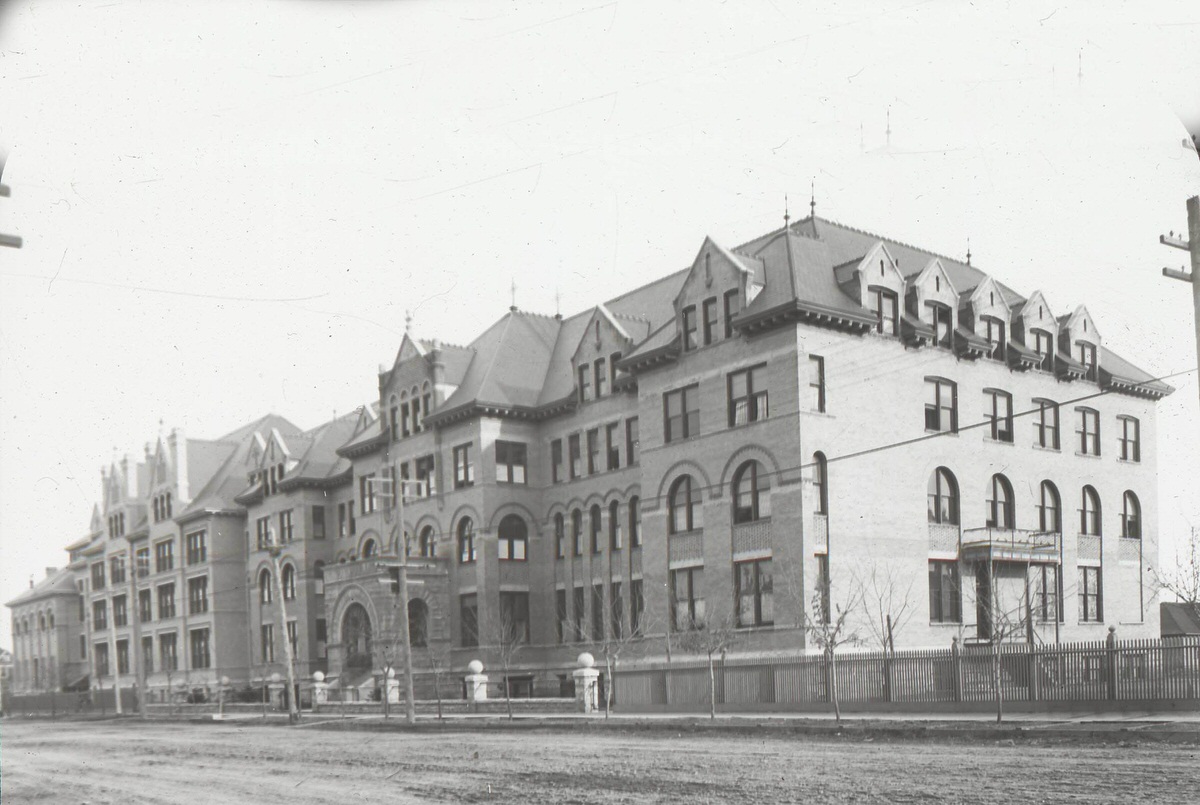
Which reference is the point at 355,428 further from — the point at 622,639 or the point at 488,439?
the point at 622,639

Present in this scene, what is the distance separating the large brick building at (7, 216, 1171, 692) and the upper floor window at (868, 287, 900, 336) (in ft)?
0.24

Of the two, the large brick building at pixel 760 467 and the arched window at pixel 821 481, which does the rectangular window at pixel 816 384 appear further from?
the arched window at pixel 821 481

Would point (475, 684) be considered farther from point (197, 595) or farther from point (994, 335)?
point (197, 595)

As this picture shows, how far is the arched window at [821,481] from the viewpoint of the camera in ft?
120

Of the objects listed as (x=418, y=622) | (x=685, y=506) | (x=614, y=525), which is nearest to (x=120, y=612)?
(x=418, y=622)

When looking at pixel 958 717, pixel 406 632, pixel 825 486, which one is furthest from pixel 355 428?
pixel 958 717

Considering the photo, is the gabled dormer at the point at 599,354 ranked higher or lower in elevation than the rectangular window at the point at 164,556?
higher

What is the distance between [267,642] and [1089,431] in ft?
152

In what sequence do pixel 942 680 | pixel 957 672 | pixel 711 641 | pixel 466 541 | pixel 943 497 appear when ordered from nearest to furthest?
pixel 957 672 → pixel 942 680 → pixel 711 641 → pixel 943 497 → pixel 466 541

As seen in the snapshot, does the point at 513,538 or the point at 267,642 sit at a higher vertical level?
the point at 513,538

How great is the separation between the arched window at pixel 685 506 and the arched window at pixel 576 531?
8.27m

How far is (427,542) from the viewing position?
175 feet

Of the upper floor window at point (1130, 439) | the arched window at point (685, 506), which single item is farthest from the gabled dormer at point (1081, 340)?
the arched window at point (685, 506)

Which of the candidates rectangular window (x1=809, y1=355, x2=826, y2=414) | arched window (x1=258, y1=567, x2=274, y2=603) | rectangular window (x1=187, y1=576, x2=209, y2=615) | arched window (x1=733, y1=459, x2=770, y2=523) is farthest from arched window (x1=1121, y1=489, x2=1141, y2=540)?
rectangular window (x1=187, y1=576, x2=209, y2=615)
